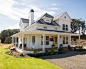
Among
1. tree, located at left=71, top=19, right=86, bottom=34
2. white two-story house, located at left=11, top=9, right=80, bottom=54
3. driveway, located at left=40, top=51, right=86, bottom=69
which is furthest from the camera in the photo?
tree, located at left=71, top=19, right=86, bottom=34

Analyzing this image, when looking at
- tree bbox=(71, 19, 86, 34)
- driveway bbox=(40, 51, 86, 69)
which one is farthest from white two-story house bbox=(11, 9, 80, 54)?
tree bbox=(71, 19, 86, 34)

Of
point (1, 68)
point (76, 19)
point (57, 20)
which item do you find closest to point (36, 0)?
Answer: point (57, 20)

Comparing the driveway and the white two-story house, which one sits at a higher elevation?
the white two-story house

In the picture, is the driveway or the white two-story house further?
the white two-story house

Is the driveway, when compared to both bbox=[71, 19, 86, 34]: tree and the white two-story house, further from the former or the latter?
bbox=[71, 19, 86, 34]: tree

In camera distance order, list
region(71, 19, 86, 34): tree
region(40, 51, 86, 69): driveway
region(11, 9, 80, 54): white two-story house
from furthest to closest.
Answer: region(71, 19, 86, 34): tree
region(11, 9, 80, 54): white two-story house
region(40, 51, 86, 69): driveway

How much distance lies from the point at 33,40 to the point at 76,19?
3475cm

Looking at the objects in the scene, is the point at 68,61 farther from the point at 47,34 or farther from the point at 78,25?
the point at 78,25

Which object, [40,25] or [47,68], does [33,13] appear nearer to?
[40,25]

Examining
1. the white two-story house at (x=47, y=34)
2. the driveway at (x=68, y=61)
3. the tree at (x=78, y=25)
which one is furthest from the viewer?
the tree at (x=78, y=25)

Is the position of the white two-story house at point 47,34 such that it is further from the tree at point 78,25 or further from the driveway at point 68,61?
the tree at point 78,25

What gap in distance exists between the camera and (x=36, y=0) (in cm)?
1067

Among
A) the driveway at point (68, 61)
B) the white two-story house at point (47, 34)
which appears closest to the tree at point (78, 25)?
the white two-story house at point (47, 34)

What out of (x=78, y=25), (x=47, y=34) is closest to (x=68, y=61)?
(x=47, y=34)
